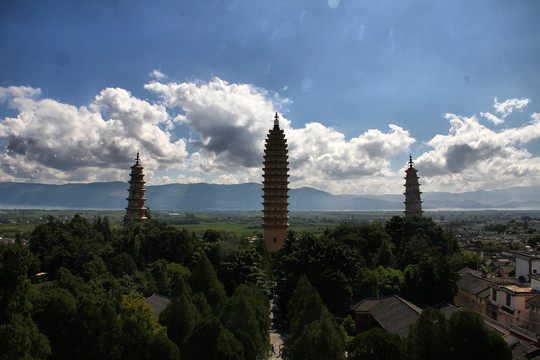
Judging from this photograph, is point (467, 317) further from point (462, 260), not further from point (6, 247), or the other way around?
point (462, 260)

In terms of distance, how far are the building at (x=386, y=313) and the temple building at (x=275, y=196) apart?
18246mm

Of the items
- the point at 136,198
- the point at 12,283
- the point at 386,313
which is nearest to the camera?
the point at 12,283

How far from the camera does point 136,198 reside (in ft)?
159

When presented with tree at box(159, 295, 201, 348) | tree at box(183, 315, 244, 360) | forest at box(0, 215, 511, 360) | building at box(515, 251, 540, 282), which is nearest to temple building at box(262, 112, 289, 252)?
forest at box(0, 215, 511, 360)

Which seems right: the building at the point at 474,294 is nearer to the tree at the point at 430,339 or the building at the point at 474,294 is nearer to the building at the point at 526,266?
the building at the point at 526,266

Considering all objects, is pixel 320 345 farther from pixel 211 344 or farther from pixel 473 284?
pixel 473 284

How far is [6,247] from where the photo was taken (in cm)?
1625

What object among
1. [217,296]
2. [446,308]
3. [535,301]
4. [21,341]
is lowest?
[446,308]

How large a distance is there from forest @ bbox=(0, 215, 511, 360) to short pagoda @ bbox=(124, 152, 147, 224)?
393 cm

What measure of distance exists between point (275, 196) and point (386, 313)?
2243cm

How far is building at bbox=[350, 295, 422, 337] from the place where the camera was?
22.4 m

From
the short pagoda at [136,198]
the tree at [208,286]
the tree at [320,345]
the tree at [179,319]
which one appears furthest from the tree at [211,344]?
the short pagoda at [136,198]

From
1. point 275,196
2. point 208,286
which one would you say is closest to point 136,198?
point 275,196

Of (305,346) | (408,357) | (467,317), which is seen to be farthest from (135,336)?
(467,317)
